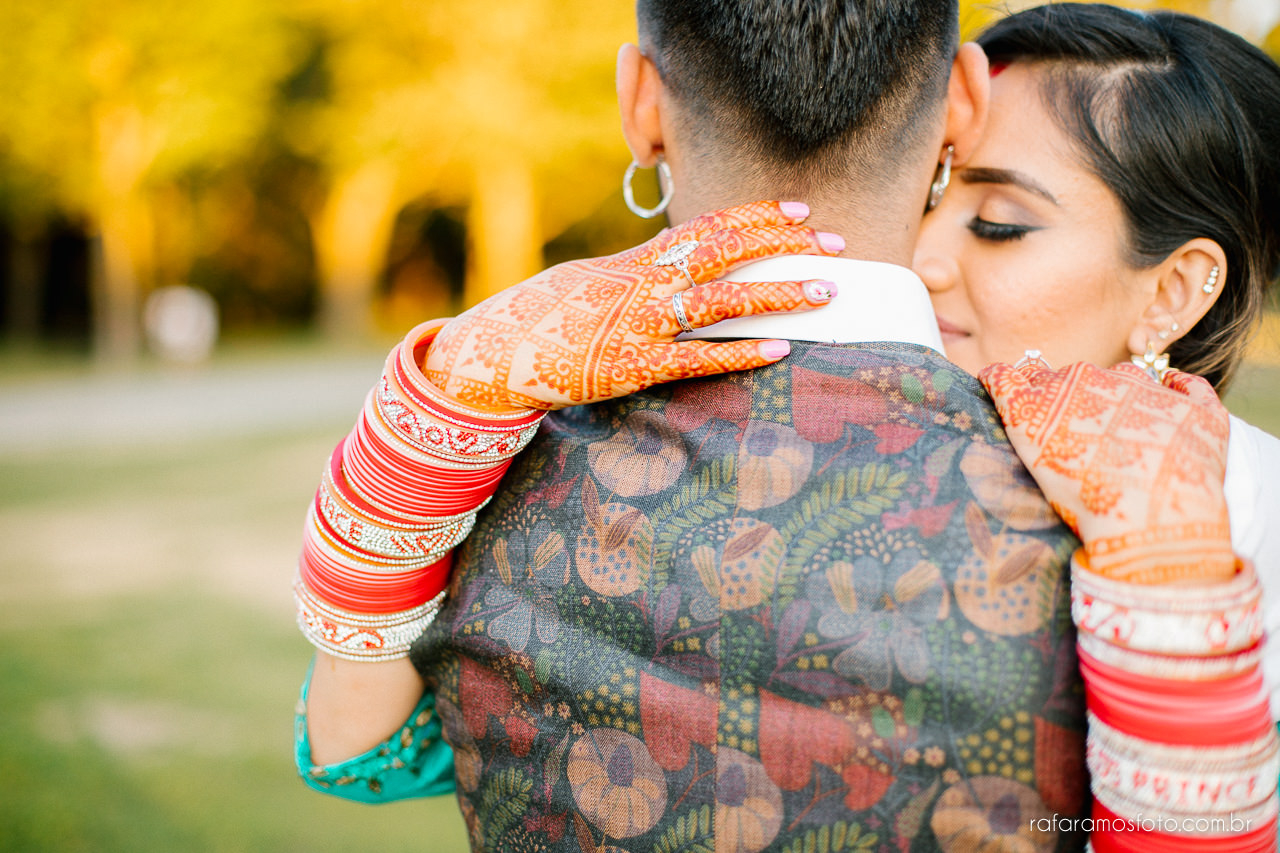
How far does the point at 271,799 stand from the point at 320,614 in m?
3.34

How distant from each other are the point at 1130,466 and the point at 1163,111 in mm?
1220

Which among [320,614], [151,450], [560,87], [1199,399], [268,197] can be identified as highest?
[1199,399]

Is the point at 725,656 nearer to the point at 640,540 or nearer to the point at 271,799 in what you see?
the point at 640,540

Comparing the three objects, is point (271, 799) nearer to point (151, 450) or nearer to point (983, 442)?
point (983, 442)

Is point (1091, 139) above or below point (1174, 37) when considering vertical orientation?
below

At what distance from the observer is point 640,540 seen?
1317 mm

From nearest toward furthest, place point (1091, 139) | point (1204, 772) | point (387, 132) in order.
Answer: point (1204, 772) < point (1091, 139) < point (387, 132)

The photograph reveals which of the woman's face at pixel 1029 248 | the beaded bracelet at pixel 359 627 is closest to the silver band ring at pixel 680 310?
the beaded bracelet at pixel 359 627

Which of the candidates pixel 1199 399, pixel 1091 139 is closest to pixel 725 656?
pixel 1199 399

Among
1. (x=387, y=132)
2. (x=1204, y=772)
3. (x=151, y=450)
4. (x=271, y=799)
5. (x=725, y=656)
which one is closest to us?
(x=1204, y=772)

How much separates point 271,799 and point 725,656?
3.75m

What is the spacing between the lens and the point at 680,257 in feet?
4.37

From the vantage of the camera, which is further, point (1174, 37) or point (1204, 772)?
point (1174, 37)

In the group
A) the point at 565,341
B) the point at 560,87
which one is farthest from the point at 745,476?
the point at 560,87
